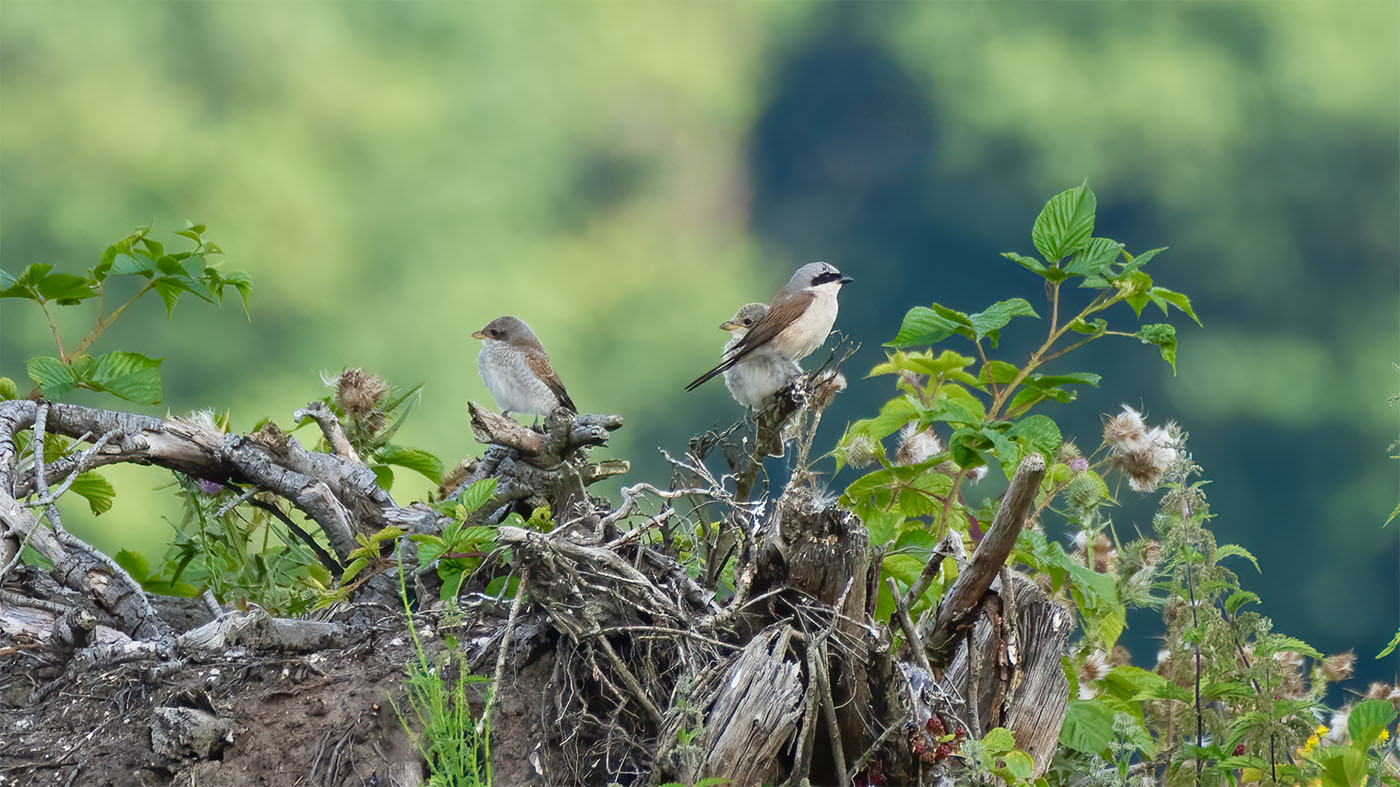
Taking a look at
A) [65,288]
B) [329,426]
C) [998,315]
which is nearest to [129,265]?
[65,288]

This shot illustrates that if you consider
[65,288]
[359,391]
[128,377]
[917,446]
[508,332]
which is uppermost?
[508,332]

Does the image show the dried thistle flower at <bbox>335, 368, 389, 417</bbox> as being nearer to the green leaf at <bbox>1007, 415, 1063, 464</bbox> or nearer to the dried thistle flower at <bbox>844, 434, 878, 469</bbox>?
the dried thistle flower at <bbox>844, 434, 878, 469</bbox>

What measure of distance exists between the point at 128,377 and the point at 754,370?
7.04 feet

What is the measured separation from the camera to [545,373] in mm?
4871

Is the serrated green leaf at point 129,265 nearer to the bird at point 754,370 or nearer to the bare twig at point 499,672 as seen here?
the bird at point 754,370

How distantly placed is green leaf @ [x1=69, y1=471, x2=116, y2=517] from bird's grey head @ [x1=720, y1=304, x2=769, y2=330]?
240 cm

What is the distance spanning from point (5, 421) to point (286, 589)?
1133 mm

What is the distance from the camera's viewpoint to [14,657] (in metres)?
3.39

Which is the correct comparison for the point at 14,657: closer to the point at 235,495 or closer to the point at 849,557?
the point at 235,495

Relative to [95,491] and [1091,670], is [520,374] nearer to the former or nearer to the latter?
[95,491]

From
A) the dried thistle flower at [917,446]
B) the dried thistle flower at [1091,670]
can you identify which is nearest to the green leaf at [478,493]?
the dried thistle flower at [917,446]

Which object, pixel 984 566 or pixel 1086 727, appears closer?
pixel 984 566

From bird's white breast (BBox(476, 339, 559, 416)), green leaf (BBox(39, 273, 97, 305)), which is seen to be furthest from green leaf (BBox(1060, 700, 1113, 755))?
green leaf (BBox(39, 273, 97, 305))

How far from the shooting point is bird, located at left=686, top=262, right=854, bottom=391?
4094 mm
